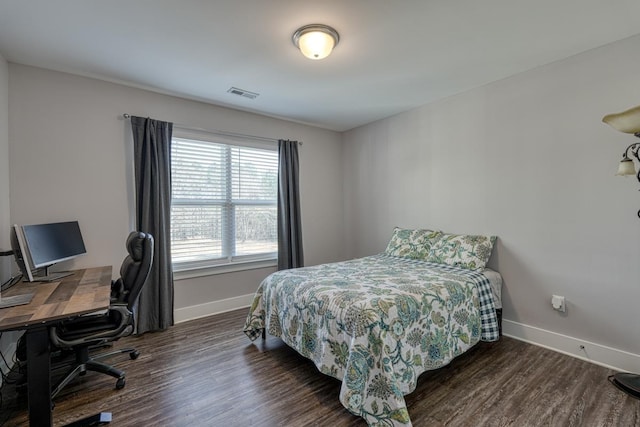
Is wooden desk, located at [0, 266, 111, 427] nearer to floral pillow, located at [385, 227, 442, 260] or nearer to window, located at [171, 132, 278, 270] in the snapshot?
window, located at [171, 132, 278, 270]

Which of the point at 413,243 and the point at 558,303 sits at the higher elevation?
the point at 413,243

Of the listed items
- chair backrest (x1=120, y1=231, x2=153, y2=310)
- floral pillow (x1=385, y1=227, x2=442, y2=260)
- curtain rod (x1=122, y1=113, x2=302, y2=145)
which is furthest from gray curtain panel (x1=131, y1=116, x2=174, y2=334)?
floral pillow (x1=385, y1=227, x2=442, y2=260)

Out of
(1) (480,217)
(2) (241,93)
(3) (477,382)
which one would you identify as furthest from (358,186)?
(3) (477,382)

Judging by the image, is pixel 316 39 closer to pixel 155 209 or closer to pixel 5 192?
pixel 155 209

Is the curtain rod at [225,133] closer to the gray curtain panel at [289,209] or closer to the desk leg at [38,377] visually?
the gray curtain panel at [289,209]

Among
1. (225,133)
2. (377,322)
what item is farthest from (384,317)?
(225,133)

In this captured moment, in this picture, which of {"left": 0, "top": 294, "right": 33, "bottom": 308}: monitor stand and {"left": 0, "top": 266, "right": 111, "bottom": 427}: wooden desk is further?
{"left": 0, "top": 294, "right": 33, "bottom": 308}: monitor stand

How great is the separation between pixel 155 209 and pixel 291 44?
7.02 ft

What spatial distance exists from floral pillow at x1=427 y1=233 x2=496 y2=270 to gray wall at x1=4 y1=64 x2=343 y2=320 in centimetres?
245

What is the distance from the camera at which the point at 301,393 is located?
79.7 inches

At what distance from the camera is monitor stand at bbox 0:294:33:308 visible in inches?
65.2

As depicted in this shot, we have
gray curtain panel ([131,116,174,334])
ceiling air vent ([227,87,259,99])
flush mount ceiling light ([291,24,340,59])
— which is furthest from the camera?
ceiling air vent ([227,87,259,99])

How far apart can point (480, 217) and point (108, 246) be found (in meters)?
3.86

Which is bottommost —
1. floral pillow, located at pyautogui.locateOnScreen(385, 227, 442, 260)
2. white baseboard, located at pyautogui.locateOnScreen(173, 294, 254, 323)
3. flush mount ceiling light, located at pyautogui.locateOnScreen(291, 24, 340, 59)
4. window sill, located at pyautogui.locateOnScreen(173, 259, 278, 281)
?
white baseboard, located at pyautogui.locateOnScreen(173, 294, 254, 323)
